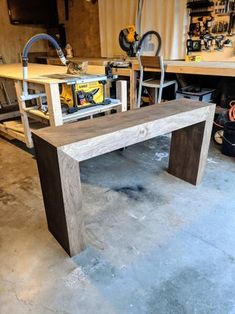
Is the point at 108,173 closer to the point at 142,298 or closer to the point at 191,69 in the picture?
the point at 142,298

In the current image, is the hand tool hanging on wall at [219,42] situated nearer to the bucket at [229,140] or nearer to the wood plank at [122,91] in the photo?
the bucket at [229,140]

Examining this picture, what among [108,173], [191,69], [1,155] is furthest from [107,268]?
[191,69]

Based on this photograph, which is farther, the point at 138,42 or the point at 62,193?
the point at 138,42

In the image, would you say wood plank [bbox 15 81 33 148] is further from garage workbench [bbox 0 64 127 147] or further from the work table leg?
the work table leg

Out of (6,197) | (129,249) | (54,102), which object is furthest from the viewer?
(54,102)

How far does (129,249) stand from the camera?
144 cm

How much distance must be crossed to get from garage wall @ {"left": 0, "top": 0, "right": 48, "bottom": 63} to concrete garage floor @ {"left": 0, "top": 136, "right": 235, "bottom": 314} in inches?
152

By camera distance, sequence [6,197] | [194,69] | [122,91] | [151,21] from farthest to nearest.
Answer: [151,21]
[194,69]
[122,91]
[6,197]

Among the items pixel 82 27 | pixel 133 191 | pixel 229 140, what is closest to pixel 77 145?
pixel 133 191

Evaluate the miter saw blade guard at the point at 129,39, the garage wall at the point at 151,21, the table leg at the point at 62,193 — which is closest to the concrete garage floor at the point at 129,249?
the table leg at the point at 62,193

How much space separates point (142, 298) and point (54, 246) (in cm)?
60

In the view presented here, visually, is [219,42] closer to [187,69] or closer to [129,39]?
[187,69]

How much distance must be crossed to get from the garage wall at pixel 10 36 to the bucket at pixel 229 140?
4.55 metres

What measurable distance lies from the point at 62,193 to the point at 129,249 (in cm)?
Answer: 53
